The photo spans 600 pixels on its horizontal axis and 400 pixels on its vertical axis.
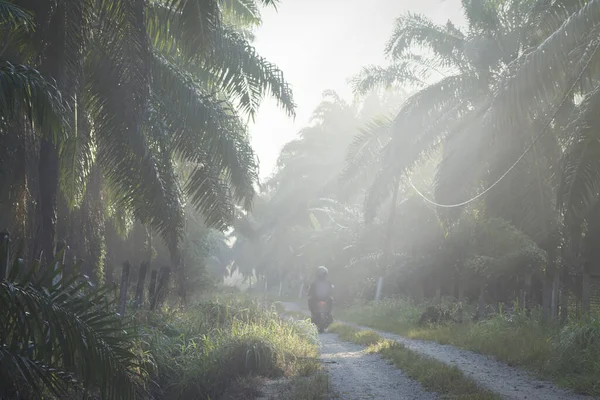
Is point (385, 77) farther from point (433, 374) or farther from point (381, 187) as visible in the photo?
point (433, 374)

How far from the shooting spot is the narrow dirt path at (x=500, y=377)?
6934 mm

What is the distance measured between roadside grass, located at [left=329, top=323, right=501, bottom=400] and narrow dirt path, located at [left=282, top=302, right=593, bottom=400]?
0.28 meters

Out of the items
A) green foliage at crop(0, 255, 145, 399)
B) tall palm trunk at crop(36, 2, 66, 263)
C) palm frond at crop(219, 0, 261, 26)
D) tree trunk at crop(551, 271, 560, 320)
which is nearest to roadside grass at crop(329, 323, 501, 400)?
tree trunk at crop(551, 271, 560, 320)

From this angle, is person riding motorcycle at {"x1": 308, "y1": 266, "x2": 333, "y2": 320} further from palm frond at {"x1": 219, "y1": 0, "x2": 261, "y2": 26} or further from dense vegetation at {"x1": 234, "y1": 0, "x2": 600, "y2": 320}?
palm frond at {"x1": 219, "y1": 0, "x2": 261, "y2": 26}

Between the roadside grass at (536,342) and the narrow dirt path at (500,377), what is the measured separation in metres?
0.18

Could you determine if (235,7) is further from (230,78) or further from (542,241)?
(542,241)

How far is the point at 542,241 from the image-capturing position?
1490 centimetres

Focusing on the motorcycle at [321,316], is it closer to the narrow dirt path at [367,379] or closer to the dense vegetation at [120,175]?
the dense vegetation at [120,175]

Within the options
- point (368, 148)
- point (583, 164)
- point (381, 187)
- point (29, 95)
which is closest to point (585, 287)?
point (583, 164)

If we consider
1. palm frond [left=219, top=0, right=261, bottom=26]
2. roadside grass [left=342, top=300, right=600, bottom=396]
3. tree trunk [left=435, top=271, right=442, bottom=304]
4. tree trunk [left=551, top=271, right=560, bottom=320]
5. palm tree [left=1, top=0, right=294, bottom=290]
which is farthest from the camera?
tree trunk [left=435, top=271, right=442, bottom=304]

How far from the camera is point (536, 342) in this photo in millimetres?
9492

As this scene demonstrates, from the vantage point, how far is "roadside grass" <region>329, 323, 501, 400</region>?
22.2 feet

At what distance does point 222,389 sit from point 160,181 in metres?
4.09

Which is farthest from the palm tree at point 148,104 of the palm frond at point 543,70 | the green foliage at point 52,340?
the palm frond at point 543,70
